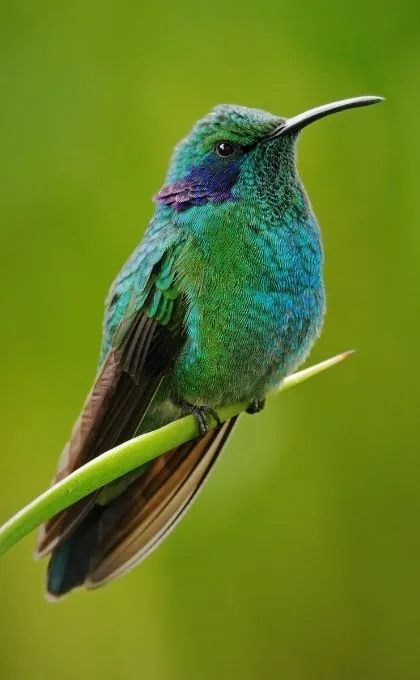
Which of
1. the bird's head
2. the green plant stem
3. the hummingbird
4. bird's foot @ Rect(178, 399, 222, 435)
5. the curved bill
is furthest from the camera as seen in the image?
the bird's head

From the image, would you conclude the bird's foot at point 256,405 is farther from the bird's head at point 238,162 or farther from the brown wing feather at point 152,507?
the bird's head at point 238,162

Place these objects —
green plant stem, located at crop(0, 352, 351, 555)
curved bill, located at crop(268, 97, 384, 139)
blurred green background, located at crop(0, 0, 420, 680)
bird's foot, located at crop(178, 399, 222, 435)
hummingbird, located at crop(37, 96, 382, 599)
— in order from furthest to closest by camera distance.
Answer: blurred green background, located at crop(0, 0, 420, 680), hummingbird, located at crop(37, 96, 382, 599), bird's foot, located at crop(178, 399, 222, 435), curved bill, located at crop(268, 97, 384, 139), green plant stem, located at crop(0, 352, 351, 555)

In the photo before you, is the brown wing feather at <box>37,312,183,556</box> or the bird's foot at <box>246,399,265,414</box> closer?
the brown wing feather at <box>37,312,183,556</box>

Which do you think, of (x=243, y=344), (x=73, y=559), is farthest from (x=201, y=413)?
(x=73, y=559)

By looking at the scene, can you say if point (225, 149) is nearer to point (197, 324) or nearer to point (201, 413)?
point (197, 324)

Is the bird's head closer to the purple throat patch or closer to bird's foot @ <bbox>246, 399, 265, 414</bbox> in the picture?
the purple throat patch

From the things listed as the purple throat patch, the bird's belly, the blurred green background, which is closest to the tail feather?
the bird's belly

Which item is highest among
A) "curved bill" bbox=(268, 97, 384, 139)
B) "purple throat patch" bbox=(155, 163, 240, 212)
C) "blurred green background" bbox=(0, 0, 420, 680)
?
"curved bill" bbox=(268, 97, 384, 139)
